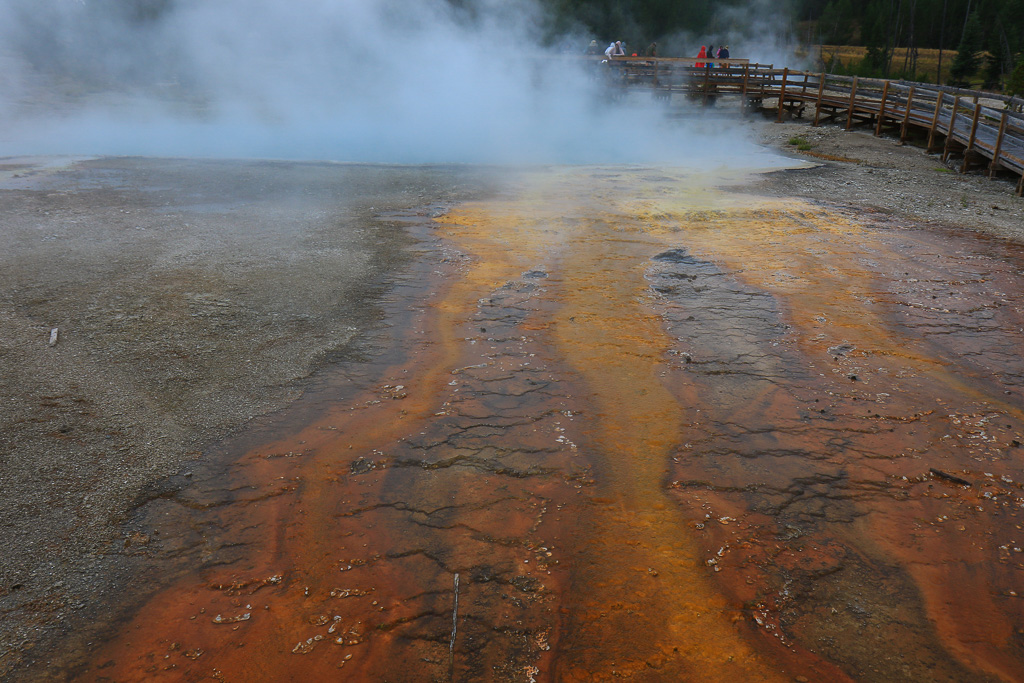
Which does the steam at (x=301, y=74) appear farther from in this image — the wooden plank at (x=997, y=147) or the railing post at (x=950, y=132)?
the wooden plank at (x=997, y=147)

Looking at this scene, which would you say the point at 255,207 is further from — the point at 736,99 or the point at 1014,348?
the point at 736,99

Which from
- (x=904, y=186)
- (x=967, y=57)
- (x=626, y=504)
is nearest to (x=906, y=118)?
(x=904, y=186)

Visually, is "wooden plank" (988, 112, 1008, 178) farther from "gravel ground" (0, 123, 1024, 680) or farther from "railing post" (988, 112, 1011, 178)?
"gravel ground" (0, 123, 1024, 680)

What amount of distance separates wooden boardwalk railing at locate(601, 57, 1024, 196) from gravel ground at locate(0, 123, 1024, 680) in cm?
76

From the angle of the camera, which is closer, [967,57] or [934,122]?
[934,122]

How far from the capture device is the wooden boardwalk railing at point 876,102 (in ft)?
29.2

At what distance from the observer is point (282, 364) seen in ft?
11.8

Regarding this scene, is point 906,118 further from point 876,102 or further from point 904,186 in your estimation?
point 904,186

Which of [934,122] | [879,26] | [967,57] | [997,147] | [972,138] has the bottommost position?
[997,147]

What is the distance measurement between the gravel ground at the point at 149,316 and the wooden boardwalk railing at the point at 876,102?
2.49ft

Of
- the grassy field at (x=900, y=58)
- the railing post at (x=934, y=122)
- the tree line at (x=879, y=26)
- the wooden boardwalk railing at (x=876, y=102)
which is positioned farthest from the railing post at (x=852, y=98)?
the grassy field at (x=900, y=58)

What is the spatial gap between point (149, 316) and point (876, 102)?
13214 mm

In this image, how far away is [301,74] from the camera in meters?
17.9

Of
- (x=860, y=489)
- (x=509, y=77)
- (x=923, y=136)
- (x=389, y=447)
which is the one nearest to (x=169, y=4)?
(x=509, y=77)
